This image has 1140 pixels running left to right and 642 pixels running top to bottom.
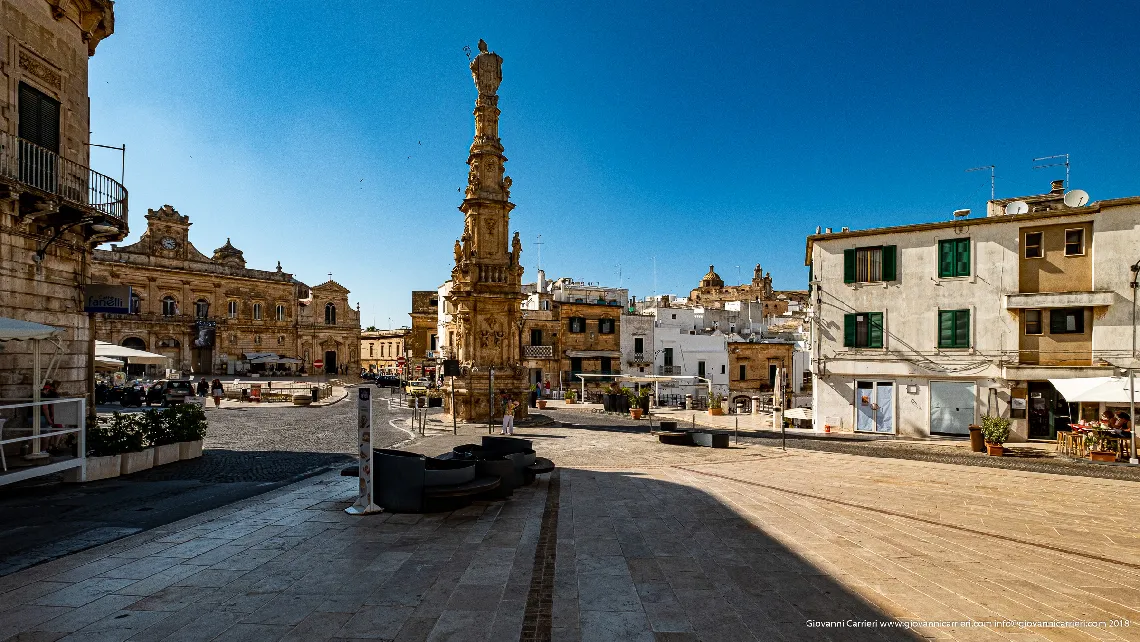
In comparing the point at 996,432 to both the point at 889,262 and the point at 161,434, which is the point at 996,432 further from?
the point at 161,434

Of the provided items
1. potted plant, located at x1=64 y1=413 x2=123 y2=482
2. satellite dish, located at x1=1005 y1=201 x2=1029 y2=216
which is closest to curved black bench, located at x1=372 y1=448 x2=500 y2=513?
potted plant, located at x1=64 y1=413 x2=123 y2=482

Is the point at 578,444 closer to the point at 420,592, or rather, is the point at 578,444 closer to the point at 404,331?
the point at 420,592

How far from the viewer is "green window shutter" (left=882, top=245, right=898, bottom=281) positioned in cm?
2255

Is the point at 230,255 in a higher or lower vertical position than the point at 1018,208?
higher

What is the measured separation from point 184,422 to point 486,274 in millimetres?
13207

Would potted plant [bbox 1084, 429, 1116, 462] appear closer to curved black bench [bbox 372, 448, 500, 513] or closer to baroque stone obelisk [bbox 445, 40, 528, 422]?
curved black bench [bbox 372, 448, 500, 513]

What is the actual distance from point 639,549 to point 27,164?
14638 mm

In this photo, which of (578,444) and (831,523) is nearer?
(831,523)

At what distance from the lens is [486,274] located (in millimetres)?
25078

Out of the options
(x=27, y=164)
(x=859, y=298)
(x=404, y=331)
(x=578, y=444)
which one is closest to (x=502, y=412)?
(x=578, y=444)

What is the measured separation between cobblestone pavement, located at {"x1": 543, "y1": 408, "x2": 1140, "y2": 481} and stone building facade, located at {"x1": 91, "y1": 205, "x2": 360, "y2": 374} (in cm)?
4789

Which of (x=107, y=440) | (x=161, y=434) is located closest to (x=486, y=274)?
(x=161, y=434)

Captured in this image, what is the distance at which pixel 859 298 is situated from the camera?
23.2m

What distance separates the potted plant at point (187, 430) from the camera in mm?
13758
